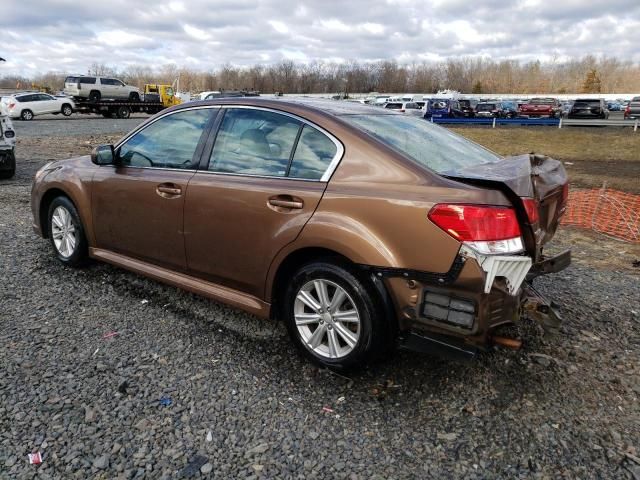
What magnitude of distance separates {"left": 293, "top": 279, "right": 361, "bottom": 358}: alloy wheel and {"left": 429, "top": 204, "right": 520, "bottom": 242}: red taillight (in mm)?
733

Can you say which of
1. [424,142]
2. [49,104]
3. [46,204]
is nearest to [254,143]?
[424,142]

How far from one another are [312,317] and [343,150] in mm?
1064

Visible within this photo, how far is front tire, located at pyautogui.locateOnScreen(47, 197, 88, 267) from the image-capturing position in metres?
4.72

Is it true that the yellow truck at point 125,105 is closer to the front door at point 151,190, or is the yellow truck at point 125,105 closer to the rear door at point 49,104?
the rear door at point 49,104

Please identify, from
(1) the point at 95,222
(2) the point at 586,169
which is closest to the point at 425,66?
(2) the point at 586,169

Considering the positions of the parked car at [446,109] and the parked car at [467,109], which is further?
the parked car at [467,109]

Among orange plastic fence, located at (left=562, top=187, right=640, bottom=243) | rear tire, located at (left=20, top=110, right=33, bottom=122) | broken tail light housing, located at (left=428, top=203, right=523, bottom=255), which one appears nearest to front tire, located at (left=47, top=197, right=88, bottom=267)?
broken tail light housing, located at (left=428, top=203, right=523, bottom=255)

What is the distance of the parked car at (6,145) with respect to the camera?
9.52m

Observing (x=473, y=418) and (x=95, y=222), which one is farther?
(x=95, y=222)

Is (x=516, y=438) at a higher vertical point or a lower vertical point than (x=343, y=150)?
lower

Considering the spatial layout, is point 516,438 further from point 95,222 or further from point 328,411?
point 95,222

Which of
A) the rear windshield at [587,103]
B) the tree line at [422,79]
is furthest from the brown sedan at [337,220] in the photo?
the tree line at [422,79]

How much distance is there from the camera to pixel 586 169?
17031mm

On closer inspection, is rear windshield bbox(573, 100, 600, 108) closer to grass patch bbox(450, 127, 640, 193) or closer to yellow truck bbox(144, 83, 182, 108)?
grass patch bbox(450, 127, 640, 193)
